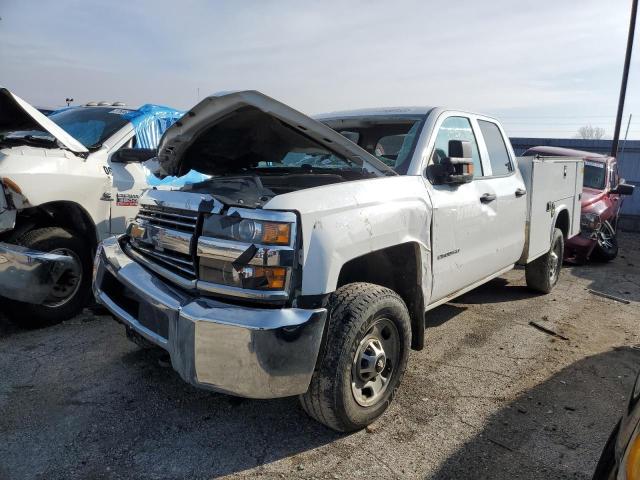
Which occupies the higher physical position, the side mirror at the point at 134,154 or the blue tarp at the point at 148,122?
the blue tarp at the point at 148,122

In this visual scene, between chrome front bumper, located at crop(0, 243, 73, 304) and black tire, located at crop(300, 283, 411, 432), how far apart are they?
2.58 meters

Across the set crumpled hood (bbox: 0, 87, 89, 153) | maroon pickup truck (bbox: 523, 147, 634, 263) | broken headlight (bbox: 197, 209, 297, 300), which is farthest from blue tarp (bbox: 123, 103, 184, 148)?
maroon pickup truck (bbox: 523, 147, 634, 263)

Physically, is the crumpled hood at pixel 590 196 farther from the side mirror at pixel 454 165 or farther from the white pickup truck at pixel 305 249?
the side mirror at pixel 454 165

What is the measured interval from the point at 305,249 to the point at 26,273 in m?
2.69

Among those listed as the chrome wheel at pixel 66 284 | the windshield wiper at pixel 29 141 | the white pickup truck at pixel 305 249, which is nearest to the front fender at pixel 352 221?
the white pickup truck at pixel 305 249

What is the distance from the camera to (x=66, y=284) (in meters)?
4.46

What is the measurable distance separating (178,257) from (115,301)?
609 mm

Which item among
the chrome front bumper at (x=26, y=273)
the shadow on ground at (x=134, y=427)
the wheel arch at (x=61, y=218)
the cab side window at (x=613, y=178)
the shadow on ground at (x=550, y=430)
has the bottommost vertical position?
the shadow on ground at (x=550, y=430)

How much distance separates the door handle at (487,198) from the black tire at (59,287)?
351 cm

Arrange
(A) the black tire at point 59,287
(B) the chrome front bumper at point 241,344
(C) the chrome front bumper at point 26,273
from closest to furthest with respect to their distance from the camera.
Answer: (B) the chrome front bumper at point 241,344
(C) the chrome front bumper at point 26,273
(A) the black tire at point 59,287

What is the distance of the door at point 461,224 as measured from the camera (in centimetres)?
347

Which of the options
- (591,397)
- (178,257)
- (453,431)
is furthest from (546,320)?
(178,257)

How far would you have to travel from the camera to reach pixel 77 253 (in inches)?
177

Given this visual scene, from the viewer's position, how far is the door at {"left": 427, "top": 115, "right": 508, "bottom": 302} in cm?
347
